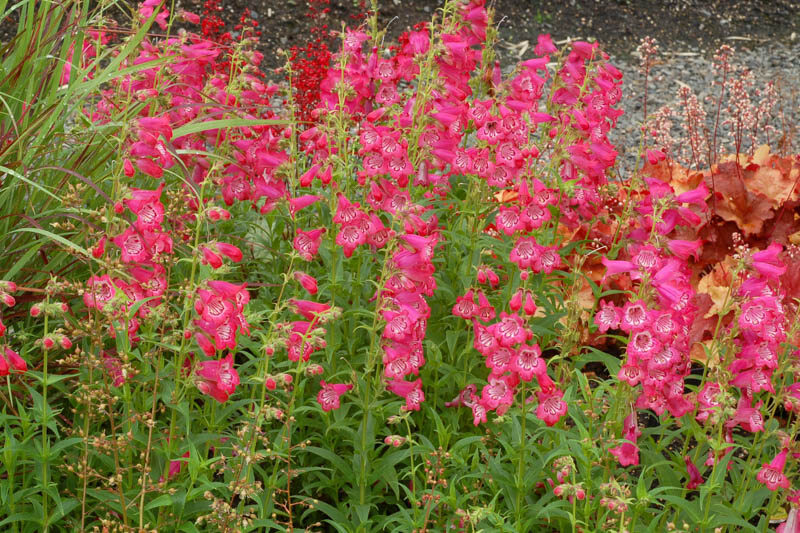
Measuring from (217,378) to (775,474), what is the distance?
1761 mm

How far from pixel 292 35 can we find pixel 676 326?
23.8 ft

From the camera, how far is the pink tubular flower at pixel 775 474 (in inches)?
118

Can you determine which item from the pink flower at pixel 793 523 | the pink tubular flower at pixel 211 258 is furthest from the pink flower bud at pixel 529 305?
the pink flower at pixel 793 523

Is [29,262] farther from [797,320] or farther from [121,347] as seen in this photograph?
[797,320]

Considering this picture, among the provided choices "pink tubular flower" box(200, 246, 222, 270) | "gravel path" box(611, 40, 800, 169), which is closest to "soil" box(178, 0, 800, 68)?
"gravel path" box(611, 40, 800, 169)

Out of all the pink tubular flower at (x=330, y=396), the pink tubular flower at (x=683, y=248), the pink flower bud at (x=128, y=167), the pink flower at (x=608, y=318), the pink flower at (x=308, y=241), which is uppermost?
the pink flower bud at (x=128, y=167)

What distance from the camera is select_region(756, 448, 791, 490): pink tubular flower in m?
2.99

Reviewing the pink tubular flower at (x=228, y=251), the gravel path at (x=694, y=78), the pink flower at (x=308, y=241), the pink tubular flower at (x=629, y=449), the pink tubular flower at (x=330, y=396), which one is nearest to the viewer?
the pink tubular flower at (x=228, y=251)

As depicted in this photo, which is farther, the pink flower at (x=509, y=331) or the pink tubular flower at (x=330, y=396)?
the pink tubular flower at (x=330, y=396)

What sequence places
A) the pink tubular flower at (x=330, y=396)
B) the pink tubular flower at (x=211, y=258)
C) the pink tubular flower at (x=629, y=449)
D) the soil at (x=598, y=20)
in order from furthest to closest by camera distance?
the soil at (x=598, y=20) → the pink tubular flower at (x=330, y=396) → the pink tubular flower at (x=629, y=449) → the pink tubular flower at (x=211, y=258)

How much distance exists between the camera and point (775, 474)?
302cm

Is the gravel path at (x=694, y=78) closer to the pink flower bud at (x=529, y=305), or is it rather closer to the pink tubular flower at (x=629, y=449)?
the pink tubular flower at (x=629, y=449)

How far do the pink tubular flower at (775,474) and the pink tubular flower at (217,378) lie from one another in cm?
167

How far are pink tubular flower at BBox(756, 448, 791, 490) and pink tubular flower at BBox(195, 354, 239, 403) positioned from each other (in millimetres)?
1671
